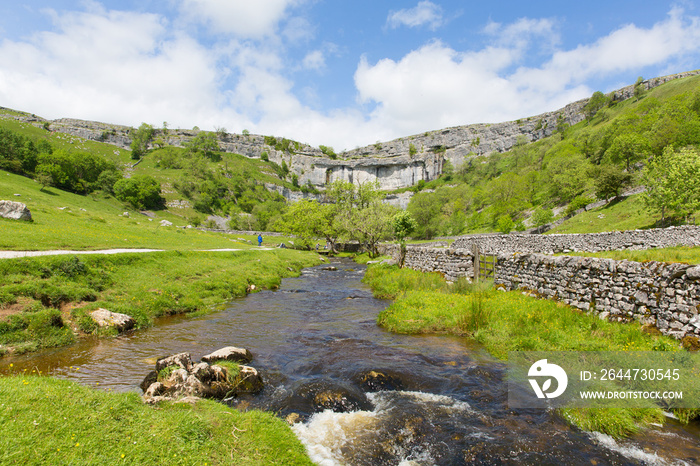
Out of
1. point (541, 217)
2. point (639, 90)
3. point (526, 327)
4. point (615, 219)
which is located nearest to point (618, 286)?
point (526, 327)

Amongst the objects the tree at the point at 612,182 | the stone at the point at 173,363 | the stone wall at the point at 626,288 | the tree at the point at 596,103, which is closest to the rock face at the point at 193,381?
the stone at the point at 173,363

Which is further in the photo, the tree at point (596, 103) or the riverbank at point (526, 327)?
the tree at point (596, 103)

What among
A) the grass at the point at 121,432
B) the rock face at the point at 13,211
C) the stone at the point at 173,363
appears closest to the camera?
the grass at the point at 121,432

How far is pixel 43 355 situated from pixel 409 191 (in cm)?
17283

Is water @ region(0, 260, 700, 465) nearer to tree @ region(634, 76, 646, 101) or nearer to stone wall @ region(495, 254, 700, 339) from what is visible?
stone wall @ region(495, 254, 700, 339)

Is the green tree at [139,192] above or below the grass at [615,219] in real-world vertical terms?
below

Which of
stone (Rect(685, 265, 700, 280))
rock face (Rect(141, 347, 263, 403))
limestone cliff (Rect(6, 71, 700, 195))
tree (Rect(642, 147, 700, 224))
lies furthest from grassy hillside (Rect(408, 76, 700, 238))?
limestone cliff (Rect(6, 71, 700, 195))

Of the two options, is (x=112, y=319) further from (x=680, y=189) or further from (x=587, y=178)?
(x=587, y=178)

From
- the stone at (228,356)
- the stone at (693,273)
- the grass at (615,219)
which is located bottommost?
the stone at (228,356)

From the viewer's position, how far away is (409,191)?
173500mm

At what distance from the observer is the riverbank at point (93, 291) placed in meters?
9.46

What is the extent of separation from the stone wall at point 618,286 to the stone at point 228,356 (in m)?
11.6

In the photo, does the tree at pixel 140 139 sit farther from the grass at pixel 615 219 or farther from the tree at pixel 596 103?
the tree at pixel 596 103

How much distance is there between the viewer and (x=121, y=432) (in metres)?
4.29
